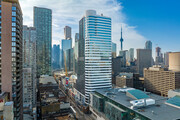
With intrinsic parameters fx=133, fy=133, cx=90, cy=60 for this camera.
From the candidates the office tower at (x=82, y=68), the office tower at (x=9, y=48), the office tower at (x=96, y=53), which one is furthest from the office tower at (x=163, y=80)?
the office tower at (x=9, y=48)

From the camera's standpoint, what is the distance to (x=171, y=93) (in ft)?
360

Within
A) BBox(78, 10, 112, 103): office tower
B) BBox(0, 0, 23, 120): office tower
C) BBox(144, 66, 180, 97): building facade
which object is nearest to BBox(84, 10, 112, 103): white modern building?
BBox(78, 10, 112, 103): office tower

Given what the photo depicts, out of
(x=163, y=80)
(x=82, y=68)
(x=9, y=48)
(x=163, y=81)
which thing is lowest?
(x=163, y=81)

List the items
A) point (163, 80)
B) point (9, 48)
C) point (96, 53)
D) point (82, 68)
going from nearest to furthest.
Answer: point (9, 48), point (96, 53), point (82, 68), point (163, 80)

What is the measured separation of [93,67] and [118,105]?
69948 millimetres

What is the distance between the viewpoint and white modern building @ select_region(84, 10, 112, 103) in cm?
14368

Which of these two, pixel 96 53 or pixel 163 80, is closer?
pixel 96 53

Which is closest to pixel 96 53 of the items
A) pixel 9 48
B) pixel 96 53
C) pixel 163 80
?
pixel 96 53

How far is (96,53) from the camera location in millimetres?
147500

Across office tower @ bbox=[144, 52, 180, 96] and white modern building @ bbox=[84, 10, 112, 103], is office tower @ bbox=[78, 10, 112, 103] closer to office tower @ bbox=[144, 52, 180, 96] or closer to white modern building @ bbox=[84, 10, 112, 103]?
white modern building @ bbox=[84, 10, 112, 103]

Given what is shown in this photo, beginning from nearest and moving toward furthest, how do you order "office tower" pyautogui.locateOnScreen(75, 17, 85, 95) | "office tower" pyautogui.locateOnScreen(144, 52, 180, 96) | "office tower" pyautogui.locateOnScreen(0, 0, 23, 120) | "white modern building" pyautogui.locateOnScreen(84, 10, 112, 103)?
"office tower" pyautogui.locateOnScreen(0, 0, 23, 120)
"white modern building" pyautogui.locateOnScreen(84, 10, 112, 103)
"office tower" pyautogui.locateOnScreen(75, 17, 85, 95)
"office tower" pyautogui.locateOnScreen(144, 52, 180, 96)

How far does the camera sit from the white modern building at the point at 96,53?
144m

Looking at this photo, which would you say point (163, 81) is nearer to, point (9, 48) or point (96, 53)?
point (96, 53)

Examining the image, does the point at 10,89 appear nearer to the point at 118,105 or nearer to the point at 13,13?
the point at 13,13
